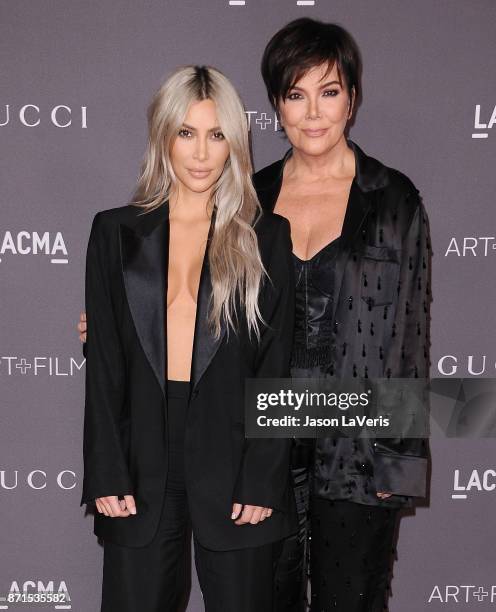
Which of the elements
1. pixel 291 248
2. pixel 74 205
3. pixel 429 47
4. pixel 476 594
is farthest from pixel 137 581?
pixel 429 47

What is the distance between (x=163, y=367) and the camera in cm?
193

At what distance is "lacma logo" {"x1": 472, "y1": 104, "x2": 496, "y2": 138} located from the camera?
2.73m

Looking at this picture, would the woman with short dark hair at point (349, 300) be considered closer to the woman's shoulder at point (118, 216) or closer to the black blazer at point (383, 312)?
the black blazer at point (383, 312)

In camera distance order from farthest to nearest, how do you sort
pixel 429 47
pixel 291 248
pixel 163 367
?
pixel 429 47
pixel 291 248
pixel 163 367

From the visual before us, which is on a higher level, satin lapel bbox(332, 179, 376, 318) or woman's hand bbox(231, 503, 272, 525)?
satin lapel bbox(332, 179, 376, 318)

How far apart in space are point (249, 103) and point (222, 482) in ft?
4.79

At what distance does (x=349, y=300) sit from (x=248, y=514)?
686 mm

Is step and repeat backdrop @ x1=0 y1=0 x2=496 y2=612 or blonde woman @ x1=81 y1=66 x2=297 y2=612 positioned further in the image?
step and repeat backdrop @ x1=0 y1=0 x2=496 y2=612

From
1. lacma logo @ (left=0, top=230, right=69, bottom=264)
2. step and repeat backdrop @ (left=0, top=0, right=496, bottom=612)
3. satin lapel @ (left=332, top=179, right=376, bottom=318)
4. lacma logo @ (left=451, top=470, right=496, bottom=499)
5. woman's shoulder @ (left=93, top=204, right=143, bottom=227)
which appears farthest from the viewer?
lacma logo @ (left=451, top=470, right=496, bottom=499)

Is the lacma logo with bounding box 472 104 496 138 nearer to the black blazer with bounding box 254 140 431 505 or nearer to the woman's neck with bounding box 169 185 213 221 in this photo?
the black blazer with bounding box 254 140 431 505

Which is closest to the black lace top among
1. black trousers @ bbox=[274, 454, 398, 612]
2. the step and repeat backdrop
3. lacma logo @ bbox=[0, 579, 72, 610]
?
black trousers @ bbox=[274, 454, 398, 612]

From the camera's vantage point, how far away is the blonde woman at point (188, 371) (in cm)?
195

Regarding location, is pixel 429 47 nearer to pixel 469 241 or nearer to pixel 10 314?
pixel 469 241

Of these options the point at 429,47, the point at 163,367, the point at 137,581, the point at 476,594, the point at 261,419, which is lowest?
the point at 476,594
